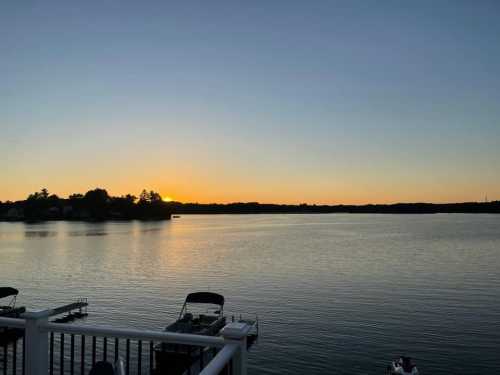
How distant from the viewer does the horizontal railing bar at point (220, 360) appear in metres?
3.81

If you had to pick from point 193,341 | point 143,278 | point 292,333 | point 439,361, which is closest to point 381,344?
point 439,361

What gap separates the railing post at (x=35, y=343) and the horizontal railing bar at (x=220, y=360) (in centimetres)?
257

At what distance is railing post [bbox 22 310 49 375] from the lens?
5.44 metres

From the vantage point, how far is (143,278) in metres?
58.8

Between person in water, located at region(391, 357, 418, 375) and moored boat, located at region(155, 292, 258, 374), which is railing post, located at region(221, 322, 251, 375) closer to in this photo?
moored boat, located at region(155, 292, 258, 374)

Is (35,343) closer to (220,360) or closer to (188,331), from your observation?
(220,360)

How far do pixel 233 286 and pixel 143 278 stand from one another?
1395cm

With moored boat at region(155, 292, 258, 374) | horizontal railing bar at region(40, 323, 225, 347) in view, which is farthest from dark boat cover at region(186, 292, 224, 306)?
horizontal railing bar at region(40, 323, 225, 347)

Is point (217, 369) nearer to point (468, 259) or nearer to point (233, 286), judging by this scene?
point (233, 286)

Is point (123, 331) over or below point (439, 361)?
over

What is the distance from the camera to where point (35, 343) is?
550cm

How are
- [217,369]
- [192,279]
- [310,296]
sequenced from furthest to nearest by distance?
[192,279] → [310,296] → [217,369]

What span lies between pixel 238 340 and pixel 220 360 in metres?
0.41

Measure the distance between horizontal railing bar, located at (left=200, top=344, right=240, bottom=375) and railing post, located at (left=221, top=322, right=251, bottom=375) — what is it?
0.18ft
